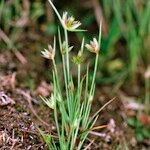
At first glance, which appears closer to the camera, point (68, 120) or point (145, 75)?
point (68, 120)

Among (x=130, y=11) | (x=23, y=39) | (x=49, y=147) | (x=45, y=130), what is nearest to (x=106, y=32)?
(x=130, y=11)

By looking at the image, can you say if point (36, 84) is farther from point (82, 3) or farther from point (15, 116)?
point (82, 3)

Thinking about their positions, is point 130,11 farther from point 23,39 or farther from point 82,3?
point 23,39

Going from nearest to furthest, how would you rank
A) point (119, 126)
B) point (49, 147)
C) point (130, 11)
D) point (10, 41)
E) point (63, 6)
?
1. point (49, 147)
2. point (119, 126)
3. point (10, 41)
4. point (130, 11)
5. point (63, 6)

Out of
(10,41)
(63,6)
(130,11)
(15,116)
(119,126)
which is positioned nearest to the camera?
(15,116)

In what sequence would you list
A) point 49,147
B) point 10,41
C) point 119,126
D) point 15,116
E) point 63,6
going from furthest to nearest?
point 63,6
point 10,41
point 119,126
point 15,116
point 49,147

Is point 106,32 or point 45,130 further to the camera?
point 106,32

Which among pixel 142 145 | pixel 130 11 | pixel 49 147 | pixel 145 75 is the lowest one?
pixel 142 145

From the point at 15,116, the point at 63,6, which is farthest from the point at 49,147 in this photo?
the point at 63,6

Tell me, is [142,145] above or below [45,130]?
below
